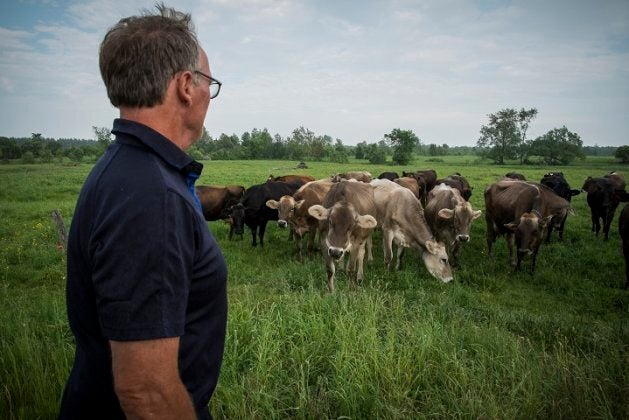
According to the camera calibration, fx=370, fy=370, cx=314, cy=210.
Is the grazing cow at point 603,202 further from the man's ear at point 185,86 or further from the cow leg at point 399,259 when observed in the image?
the man's ear at point 185,86

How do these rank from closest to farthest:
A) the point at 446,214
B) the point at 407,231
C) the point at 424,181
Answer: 1. the point at 407,231
2. the point at 446,214
3. the point at 424,181

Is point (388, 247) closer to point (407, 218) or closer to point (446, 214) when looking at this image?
point (407, 218)

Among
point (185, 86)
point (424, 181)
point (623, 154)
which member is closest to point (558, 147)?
point (623, 154)

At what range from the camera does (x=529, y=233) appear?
8773mm

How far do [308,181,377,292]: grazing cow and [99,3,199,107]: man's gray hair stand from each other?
5.38 metres

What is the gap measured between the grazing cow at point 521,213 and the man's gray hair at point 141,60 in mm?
9281

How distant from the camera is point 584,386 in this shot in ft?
10.3

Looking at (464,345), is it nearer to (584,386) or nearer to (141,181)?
(584,386)

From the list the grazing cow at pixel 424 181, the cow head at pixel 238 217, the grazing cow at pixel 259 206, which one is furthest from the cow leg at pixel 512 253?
the grazing cow at pixel 424 181

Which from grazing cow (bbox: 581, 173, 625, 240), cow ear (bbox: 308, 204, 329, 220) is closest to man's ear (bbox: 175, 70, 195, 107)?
cow ear (bbox: 308, 204, 329, 220)

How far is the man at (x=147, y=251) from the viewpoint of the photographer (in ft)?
3.81

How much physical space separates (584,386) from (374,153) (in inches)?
2992

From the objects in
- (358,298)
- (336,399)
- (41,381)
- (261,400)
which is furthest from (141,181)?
(358,298)

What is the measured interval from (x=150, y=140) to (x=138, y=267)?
480 mm
